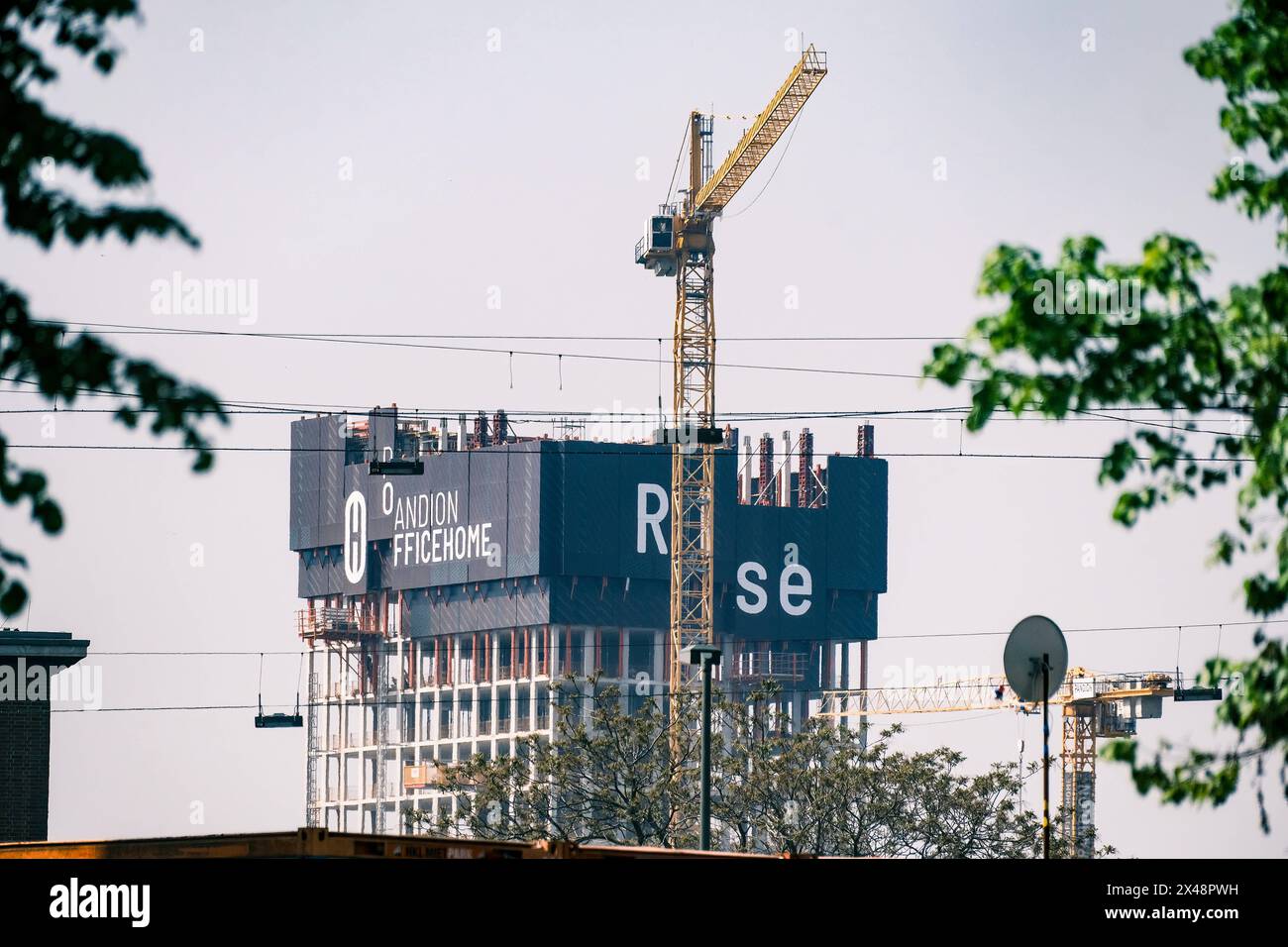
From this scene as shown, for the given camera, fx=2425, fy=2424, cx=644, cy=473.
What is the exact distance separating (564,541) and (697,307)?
17.0 metres

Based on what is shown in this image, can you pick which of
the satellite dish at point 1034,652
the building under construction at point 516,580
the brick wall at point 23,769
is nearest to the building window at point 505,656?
the building under construction at point 516,580

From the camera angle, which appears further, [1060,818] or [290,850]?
[1060,818]

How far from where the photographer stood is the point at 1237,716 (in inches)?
515

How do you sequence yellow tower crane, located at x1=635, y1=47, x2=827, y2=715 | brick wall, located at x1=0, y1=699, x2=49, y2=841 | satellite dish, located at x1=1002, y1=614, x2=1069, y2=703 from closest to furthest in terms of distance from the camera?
satellite dish, located at x1=1002, y1=614, x2=1069, y2=703, brick wall, located at x1=0, y1=699, x2=49, y2=841, yellow tower crane, located at x1=635, y1=47, x2=827, y2=715

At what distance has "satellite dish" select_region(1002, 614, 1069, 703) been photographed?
21828 millimetres

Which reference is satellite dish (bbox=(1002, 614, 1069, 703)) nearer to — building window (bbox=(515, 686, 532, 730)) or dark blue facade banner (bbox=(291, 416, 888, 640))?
dark blue facade banner (bbox=(291, 416, 888, 640))

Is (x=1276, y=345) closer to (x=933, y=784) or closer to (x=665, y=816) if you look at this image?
(x=665, y=816)

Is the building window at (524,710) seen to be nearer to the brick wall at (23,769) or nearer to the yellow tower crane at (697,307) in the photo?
the yellow tower crane at (697,307)

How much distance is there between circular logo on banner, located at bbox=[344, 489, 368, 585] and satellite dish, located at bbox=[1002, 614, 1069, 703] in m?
138

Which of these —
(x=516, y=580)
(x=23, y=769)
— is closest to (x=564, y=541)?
(x=516, y=580)

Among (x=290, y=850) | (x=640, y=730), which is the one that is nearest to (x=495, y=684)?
(x=640, y=730)

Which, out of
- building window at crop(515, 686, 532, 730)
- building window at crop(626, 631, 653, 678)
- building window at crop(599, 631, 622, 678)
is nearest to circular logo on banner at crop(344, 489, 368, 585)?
building window at crop(515, 686, 532, 730)

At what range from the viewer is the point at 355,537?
15912 cm
